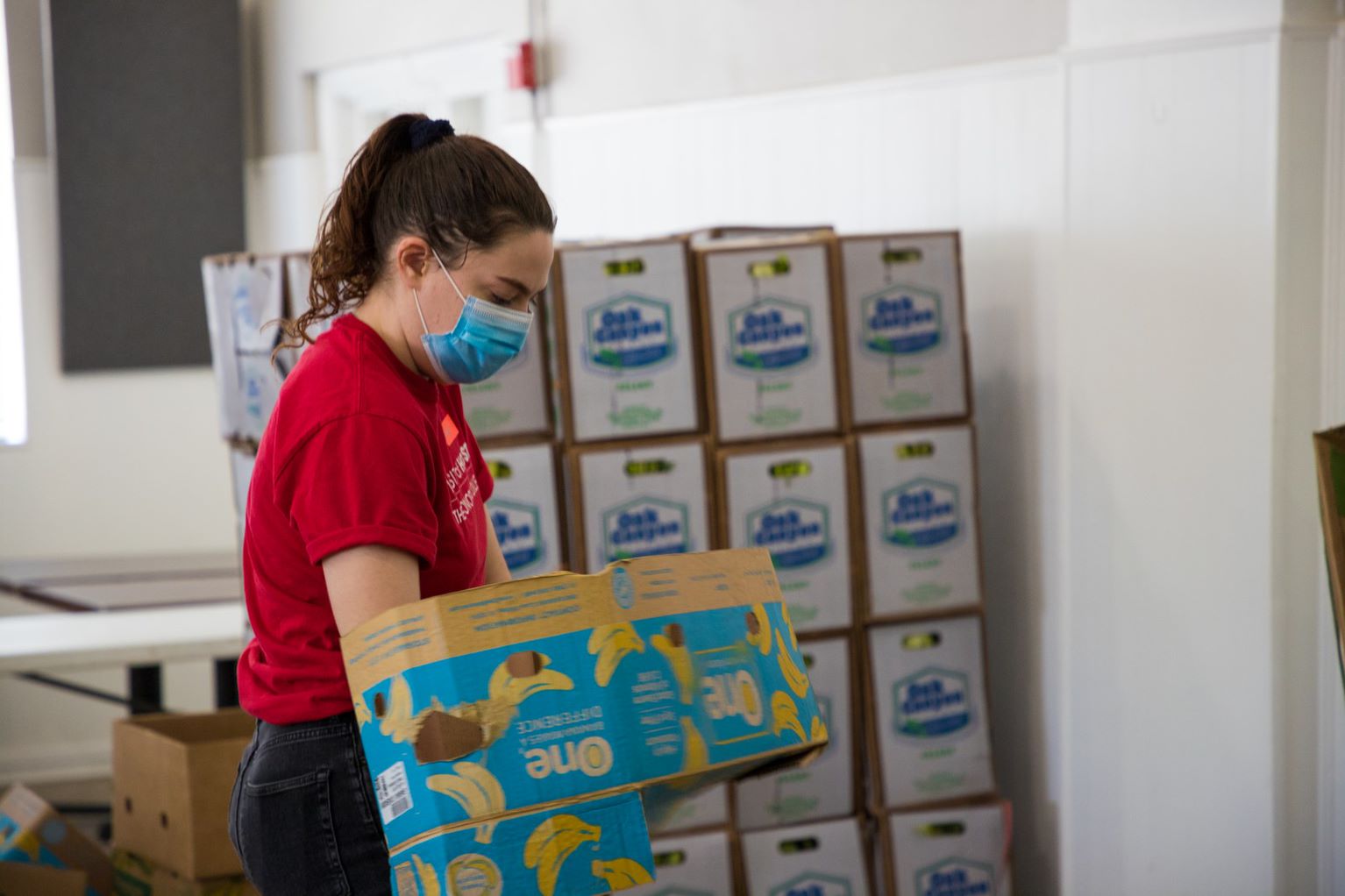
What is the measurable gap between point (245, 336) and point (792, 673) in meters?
1.74

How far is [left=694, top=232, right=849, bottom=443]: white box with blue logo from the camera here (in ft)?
8.12

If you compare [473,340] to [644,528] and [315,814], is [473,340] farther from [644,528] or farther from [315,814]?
[644,528]

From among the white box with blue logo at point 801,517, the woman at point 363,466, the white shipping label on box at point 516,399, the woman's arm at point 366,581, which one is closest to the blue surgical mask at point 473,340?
the woman at point 363,466

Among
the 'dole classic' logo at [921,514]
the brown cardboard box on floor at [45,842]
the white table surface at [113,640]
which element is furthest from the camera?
the white table surface at [113,640]

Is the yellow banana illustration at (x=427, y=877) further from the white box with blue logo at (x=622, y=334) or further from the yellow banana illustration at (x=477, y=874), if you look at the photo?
the white box with blue logo at (x=622, y=334)

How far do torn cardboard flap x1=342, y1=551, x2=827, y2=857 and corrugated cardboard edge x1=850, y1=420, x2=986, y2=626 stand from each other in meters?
1.37

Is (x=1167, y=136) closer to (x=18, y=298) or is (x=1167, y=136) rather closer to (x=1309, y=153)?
(x=1309, y=153)

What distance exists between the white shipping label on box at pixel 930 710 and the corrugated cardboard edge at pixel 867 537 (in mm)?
25

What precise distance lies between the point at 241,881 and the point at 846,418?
1.48 meters

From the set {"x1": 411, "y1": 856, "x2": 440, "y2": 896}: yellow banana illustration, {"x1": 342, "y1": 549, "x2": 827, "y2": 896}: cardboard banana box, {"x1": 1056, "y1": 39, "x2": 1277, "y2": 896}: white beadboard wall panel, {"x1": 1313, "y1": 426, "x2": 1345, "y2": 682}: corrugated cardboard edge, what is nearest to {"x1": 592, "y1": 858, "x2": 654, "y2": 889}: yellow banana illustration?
{"x1": 342, "y1": 549, "x2": 827, "y2": 896}: cardboard banana box

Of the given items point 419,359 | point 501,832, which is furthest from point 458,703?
point 419,359

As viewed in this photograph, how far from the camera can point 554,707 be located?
Result: 108cm

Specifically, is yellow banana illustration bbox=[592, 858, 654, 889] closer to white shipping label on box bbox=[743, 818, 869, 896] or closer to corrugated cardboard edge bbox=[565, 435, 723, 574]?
corrugated cardboard edge bbox=[565, 435, 723, 574]

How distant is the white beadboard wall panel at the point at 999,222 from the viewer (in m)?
2.66
